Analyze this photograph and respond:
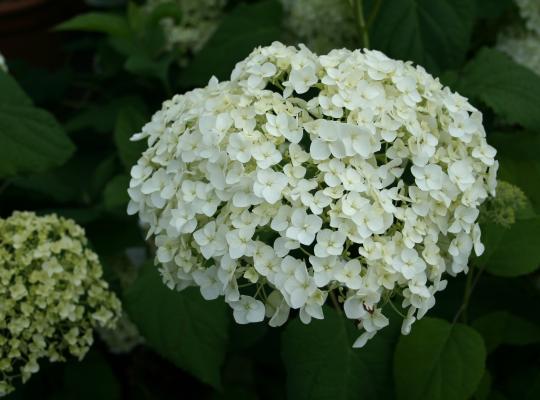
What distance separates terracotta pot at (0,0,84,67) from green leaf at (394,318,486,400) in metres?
1.89

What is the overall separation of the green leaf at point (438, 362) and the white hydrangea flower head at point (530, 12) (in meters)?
0.88

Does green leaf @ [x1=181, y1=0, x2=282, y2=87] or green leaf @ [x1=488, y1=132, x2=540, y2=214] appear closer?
green leaf @ [x1=488, y1=132, x2=540, y2=214]

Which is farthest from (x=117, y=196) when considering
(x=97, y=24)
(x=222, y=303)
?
(x=97, y=24)

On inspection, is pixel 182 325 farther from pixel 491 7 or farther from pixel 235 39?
pixel 491 7

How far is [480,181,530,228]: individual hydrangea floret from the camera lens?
1156 mm

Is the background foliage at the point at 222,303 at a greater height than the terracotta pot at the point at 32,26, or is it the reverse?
Result: the background foliage at the point at 222,303

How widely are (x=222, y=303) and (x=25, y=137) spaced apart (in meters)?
0.47

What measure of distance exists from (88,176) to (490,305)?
42.0 inches

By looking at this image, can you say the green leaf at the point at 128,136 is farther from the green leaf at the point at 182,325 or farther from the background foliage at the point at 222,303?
the green leaf at the point at 182,325

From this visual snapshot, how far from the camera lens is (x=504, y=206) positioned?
117cm

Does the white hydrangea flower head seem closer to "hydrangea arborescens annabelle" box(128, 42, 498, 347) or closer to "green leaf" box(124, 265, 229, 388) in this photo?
"hydrangea arborescens annabelle" box(128, 42, 498, 347)

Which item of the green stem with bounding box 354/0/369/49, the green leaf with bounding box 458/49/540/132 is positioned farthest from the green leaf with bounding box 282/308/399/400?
the green stem with bounding box 354/0/369/49

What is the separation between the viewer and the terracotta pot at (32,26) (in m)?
2.67

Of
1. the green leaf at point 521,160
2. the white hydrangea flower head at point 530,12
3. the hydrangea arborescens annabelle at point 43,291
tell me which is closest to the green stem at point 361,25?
the green leaf at point 521,160
